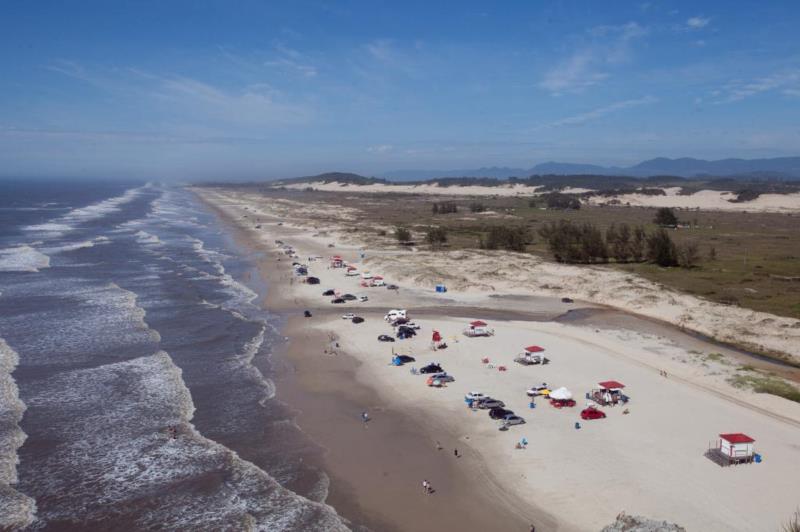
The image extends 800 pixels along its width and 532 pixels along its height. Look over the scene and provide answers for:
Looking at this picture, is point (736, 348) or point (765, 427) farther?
point (736, 348)

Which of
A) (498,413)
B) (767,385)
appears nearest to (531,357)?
(498,413)

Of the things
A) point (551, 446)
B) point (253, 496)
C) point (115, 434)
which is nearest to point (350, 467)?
point (253, 496)

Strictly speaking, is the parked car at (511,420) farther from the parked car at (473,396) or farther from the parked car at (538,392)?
the parked car at (538,392)

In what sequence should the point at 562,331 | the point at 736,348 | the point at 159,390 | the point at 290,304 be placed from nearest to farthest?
the point at 159,390, the point at 736,348, the point at 562,331, the point at 290,304

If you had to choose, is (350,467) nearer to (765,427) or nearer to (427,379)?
(427,379)

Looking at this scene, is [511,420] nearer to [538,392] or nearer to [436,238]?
[538,392]

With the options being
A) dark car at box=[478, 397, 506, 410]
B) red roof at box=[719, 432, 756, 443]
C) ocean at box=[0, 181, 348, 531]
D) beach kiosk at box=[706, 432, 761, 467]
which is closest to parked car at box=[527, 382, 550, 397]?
dark car at box=[478, 397, 506, 410]

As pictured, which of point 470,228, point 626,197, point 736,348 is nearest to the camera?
point 736,348
